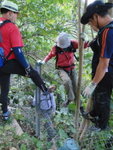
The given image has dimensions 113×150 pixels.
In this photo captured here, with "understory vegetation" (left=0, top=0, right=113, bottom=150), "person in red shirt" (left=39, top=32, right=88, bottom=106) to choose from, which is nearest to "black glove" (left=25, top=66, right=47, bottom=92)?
"understory vegetation" (left=0, top=0, right=113, bottom=150)

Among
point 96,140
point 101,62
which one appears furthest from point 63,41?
point 96,140

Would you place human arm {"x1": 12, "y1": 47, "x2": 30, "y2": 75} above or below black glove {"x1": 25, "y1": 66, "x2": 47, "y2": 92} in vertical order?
above

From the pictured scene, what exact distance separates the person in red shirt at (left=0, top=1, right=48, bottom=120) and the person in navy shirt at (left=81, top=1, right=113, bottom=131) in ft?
3.14

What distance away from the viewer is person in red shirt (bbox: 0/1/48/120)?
314 cm

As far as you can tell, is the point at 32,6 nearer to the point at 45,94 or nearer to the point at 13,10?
the point at 13,10

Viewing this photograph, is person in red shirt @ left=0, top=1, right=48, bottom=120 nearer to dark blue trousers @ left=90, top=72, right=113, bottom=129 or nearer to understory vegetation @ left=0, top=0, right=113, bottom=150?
understory vegetation @ left=0, top=0, right=113, bottom=150

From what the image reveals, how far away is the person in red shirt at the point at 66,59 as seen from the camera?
426 centimetres

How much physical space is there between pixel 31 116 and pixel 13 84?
1465 millimetres

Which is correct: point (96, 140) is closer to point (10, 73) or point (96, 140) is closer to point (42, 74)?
point (10, 73)

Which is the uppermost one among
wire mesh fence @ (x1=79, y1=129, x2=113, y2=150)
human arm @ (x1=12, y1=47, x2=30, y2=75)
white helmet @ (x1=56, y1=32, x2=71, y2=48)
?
white helmet @ (x1=56, y1=32, x2=71, y2=48)

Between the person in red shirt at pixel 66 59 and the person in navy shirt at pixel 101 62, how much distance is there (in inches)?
63.5

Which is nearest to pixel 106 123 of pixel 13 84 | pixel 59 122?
pixel 59 122

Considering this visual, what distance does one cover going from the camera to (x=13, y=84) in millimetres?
5203

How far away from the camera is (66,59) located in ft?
14.6
